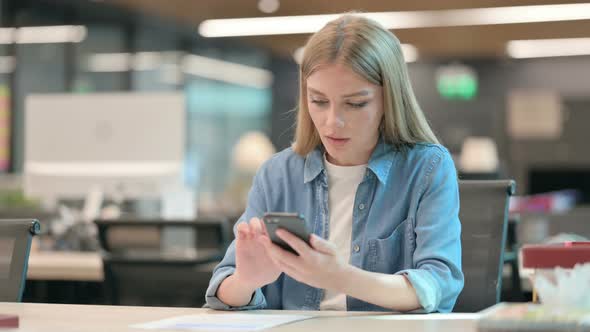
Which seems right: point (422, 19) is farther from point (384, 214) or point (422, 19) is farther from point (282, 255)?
point (282, 255)

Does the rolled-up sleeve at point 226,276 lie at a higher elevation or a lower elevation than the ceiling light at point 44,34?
lower

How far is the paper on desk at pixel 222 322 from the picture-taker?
1.57 meters

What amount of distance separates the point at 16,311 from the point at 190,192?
2.61 metres

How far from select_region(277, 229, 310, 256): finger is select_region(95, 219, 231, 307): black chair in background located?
1.61 m

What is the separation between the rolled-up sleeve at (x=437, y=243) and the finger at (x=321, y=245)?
0.84 feet

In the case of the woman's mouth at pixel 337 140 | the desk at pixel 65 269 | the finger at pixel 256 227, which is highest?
the woman's mouth at pixel 337 140

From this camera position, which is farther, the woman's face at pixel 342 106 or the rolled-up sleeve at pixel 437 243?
the woman's face at pixel 342 106

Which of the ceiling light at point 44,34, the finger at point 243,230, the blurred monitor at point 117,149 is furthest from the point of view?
the ceiling light at point 44,34

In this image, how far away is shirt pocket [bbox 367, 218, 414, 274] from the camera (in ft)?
6.49

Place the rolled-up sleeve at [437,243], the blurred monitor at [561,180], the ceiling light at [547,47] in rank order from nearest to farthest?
the rolled-up sleeve at [437,243], the ceiling light at [547,47], the blurred monitor at [561,180]

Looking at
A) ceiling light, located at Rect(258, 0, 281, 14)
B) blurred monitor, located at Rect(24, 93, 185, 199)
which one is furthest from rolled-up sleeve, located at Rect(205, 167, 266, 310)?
ceiling light, located at Rect(258, 0, 281, 14)

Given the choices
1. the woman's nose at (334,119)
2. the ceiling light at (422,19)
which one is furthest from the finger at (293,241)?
the ceiling light at (422,19)

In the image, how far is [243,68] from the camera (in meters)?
13.1

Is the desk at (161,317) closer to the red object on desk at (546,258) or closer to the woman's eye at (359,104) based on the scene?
the red object on desk at (546,258)
